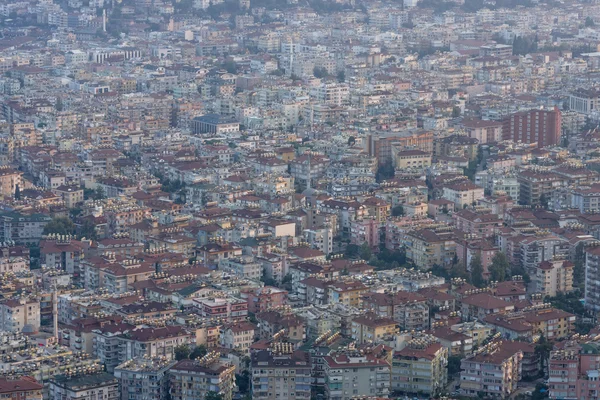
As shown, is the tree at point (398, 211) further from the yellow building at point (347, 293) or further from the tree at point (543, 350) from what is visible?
the tree at point (543, 350)

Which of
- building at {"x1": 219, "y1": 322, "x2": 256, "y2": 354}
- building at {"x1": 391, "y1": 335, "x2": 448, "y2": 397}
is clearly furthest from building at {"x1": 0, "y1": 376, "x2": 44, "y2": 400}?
building at {"x1": 391, "y1": 335, "x2": 448, "y2": 397}

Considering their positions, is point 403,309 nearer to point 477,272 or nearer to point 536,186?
point 477,272

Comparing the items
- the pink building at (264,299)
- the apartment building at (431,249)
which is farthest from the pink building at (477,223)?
the pink building at (264,299)

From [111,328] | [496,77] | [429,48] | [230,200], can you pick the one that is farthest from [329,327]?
[429,48]

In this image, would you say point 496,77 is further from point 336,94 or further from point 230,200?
point 230,200

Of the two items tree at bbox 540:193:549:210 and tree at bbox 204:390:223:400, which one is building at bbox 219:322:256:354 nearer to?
tree at bbox 204:390:223:400

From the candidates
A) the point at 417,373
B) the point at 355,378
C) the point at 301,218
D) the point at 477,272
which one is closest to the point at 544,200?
the point at 301,218
